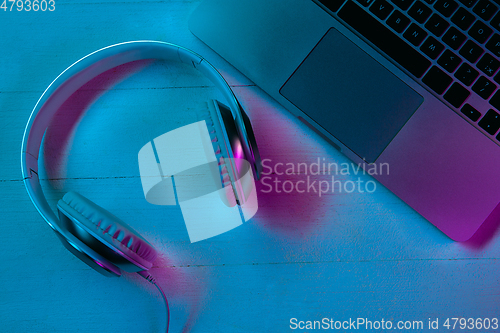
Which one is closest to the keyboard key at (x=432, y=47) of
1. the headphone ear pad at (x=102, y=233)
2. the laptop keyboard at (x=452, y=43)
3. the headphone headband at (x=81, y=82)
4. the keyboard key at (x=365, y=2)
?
the laptop keyboard at (x=452, y=43)

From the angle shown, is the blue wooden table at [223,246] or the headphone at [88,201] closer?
the headphone at [88,201]

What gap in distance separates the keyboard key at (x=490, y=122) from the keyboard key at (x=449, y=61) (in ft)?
0.31

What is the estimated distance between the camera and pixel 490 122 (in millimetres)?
473

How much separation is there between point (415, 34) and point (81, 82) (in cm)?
57

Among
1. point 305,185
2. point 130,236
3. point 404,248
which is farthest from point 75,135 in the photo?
point 404,248

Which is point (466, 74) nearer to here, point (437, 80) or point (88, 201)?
point (437, 80)

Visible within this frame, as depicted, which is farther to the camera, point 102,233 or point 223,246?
point 223,246

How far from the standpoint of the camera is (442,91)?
48 cm

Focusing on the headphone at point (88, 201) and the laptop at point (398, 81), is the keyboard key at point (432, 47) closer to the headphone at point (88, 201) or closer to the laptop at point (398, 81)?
the laptop at point (398, 81)

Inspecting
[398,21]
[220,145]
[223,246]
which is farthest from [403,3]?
[223,246]

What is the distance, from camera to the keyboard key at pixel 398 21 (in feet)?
1.55

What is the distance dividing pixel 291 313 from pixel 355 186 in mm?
263

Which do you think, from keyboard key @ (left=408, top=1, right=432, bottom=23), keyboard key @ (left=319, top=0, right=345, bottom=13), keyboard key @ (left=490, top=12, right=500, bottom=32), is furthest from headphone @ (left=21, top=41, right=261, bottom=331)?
keyboard key @ (left=490, top=12, right=500, bottom=32)

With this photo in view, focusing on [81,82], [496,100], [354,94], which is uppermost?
[496,100]
